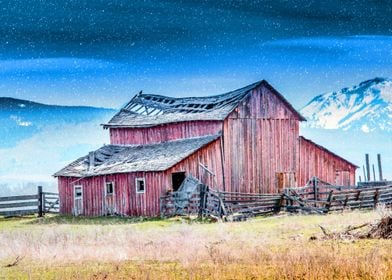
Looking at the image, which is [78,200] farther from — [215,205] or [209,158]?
[215,205]

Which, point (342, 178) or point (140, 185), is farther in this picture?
point (342, 178)

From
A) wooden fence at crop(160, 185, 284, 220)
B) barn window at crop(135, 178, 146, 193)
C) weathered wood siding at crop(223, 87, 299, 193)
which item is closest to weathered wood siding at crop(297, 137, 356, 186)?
weathered wood siding at crop(223, 87, 299, 193)

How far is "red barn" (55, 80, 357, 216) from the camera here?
4469 cm

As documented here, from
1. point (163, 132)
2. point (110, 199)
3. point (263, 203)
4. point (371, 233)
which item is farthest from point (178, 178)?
point (371, 233)

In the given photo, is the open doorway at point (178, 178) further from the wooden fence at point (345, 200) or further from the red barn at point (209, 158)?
the wooden fence at point (345, 200)

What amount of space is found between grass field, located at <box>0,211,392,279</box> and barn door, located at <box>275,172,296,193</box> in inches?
695

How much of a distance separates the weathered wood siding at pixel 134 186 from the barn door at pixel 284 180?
4.71 m

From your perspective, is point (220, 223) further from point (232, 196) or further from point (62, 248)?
point (62, 248)

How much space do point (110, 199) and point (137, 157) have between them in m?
3.47

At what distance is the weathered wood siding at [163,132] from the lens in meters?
47.7

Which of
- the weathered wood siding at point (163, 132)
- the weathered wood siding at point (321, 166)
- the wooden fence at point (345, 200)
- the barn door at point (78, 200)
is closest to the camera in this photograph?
the wooden fence at point (345, 200)

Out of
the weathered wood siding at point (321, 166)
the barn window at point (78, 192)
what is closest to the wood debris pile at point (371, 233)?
the weathered wood siding at point (321, 166)

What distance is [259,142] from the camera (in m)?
47.6

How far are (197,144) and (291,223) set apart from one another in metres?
15.5
